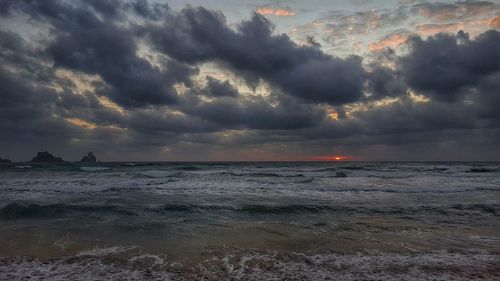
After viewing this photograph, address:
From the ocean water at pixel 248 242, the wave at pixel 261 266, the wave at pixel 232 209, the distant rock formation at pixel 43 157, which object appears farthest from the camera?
the distant rock formation at pixel 43 157

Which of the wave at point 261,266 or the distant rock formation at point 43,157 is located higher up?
the distant rock formation at point 43,157

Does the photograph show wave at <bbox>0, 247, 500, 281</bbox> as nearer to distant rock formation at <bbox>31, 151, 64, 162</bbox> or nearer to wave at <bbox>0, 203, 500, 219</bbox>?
wave at <bbox>0, 203, 500, 219</bbox>

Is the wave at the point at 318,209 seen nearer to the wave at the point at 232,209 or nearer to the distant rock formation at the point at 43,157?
the wave at the point at 232,209

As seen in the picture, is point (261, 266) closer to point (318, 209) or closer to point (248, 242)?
point (248, 242)

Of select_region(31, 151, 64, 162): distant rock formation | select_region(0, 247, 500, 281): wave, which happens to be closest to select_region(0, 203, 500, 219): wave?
select_region(0, 247, 500, 281): wave

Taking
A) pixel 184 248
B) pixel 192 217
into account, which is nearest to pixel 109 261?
pixel 184 248

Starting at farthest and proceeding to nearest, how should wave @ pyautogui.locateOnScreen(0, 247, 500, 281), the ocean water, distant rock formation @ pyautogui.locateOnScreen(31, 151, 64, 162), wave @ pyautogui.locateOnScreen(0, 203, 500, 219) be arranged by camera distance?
distant rock formation @ pyautogui.locateOnScreen(31, 151, 64, 162), wave @ pyautogui.locateOnScreen(0, 203, 500, 219), the ocean water, wave @ pyautogui.locateOnScreen(0, 247, 500, 281)

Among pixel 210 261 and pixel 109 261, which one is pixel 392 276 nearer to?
pixel 210 261

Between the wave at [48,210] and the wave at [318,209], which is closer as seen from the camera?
the wave at [48,210]

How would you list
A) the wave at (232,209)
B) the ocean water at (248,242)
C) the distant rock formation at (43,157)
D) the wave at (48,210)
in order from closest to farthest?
the ocean water at (248,242) < the wave at (48,210) < the wave at (232,209) < the distant rock formation at (43,157)

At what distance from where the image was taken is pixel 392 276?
5.70m

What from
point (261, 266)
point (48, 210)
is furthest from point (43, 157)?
point (261, 266)

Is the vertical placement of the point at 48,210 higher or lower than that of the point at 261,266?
higher

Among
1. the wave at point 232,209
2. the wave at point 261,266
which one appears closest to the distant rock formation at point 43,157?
the wave at point 232,209
